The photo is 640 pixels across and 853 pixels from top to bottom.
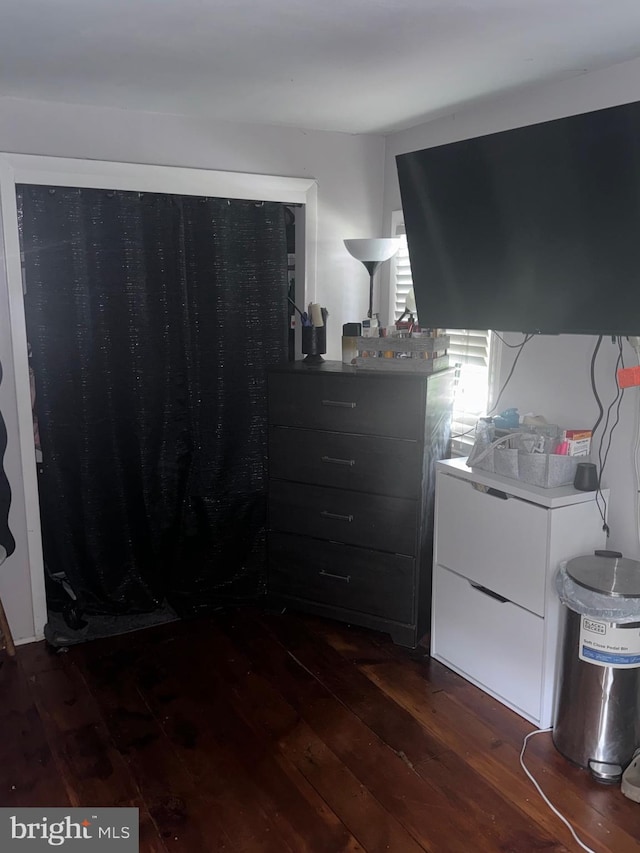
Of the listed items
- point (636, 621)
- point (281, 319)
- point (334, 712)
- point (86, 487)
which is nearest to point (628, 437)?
point (636, 621)

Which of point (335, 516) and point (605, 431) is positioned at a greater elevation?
point (605, 431)

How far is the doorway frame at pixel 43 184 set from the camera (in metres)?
2.56

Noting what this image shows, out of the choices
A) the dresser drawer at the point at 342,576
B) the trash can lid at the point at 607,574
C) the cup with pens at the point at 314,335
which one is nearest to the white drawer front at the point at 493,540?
the trash can lid at the point at 607,574

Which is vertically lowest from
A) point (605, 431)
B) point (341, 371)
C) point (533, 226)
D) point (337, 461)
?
point (337, 461)

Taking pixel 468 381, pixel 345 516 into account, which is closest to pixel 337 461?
pixel 345 516

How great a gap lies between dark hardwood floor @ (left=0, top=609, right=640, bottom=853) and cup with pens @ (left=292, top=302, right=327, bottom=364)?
3.75ft

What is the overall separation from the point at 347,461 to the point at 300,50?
56.8 inches

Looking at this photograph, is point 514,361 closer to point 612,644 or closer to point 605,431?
point 605,431

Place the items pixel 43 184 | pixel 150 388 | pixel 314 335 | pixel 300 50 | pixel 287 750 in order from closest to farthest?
pixel 300 50 → pixel 287 750 → pixel 43 184 → pixel 150 388 → pixel 314 335

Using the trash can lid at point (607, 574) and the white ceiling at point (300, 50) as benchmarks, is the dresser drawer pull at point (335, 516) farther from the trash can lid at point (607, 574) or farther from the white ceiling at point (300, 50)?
the white ceiling at point (300, 50)

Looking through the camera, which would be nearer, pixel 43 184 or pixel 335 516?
pixel 43 184

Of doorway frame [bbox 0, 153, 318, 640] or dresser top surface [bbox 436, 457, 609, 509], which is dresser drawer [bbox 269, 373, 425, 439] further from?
doorway frame [bbox 0, 153, 318, 640]

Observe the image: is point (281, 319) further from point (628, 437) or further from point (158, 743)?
point (158, 743)

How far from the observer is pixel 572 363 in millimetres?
2475
